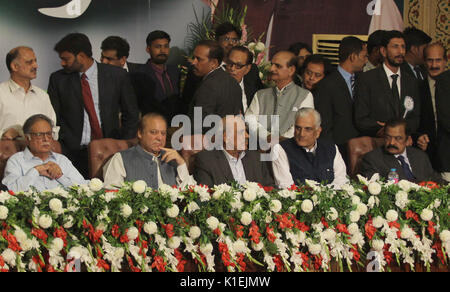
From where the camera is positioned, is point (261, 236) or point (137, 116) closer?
point (261, 236)

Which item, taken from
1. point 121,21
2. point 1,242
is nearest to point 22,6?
point 121,21

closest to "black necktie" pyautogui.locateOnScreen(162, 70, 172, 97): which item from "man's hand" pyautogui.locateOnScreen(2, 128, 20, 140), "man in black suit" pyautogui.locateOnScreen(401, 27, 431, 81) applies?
"man's hand" pyautogui.locateOnScreen(2, 128, 20, 140)

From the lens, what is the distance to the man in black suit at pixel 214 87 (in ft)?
16.4

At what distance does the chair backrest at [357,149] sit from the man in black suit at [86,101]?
1.51 m

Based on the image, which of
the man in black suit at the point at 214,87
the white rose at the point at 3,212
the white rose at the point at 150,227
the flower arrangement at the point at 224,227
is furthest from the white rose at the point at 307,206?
the man in black suit at the point at 214,87

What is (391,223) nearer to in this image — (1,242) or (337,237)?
(337,237)

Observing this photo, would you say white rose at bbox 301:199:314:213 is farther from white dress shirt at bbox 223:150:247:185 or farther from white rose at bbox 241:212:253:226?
white dress shirt at bbox 223:150:247:185

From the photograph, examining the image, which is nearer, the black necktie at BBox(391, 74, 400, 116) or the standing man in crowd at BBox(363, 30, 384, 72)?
the black necktie at BBox(391, 74, 400, 116)

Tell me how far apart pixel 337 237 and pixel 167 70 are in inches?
109

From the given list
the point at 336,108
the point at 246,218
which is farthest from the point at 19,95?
the point at 336,108

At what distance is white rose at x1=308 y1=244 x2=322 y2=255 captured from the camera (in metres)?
3.60

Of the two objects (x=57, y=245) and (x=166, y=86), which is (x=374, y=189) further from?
(x=166, y=86)

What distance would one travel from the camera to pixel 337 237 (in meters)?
3.68

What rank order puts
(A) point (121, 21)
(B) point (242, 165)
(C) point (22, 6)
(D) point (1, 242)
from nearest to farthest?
(D) point (1, 242) → (B) point (242, 165) → (C) point (22, 6) → (A) point (121, 21)
